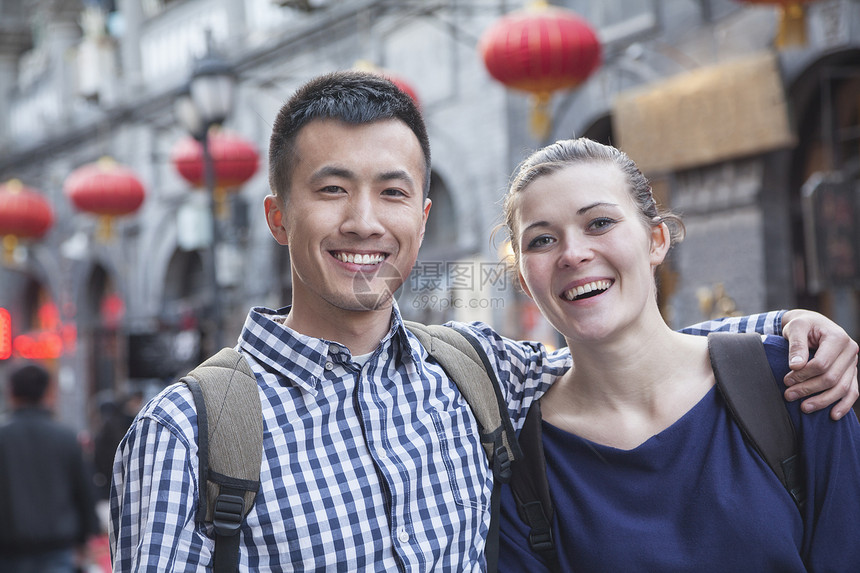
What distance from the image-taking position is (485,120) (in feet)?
35.2

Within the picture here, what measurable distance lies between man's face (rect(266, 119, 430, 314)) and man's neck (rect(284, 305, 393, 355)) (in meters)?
0.03

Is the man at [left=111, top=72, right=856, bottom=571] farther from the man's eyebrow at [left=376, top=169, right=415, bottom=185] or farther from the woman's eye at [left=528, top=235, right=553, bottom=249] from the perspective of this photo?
the woman's eye at [left=528, top=235, right=553, bottom=249]

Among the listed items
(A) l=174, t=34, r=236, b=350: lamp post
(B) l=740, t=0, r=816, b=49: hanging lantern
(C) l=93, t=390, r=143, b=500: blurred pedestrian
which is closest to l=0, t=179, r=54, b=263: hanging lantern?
(C) l=93, t=390, r=143, b=500: blurred pedestrian

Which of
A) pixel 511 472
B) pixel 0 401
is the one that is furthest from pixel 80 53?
pixel 511 472

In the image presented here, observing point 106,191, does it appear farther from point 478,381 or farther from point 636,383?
point 636,383

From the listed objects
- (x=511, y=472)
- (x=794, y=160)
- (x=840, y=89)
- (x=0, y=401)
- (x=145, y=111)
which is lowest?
(x=0, y=401)

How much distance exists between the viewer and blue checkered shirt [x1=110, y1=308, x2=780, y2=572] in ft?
5.95

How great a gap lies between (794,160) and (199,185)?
6.51 meters

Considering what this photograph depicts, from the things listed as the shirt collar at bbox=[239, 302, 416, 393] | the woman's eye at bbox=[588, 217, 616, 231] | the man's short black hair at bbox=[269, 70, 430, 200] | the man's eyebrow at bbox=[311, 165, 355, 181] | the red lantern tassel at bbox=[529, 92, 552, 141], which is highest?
the red lantern tassel at bbox=[529, 92, 552, 141]

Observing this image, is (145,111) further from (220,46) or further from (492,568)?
(492,568)

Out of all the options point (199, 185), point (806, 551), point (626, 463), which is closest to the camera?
point (806, 551)

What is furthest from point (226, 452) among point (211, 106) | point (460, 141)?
point (460, 141)

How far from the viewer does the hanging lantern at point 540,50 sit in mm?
7258

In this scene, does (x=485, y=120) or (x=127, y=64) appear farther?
(x=127, y=64)
